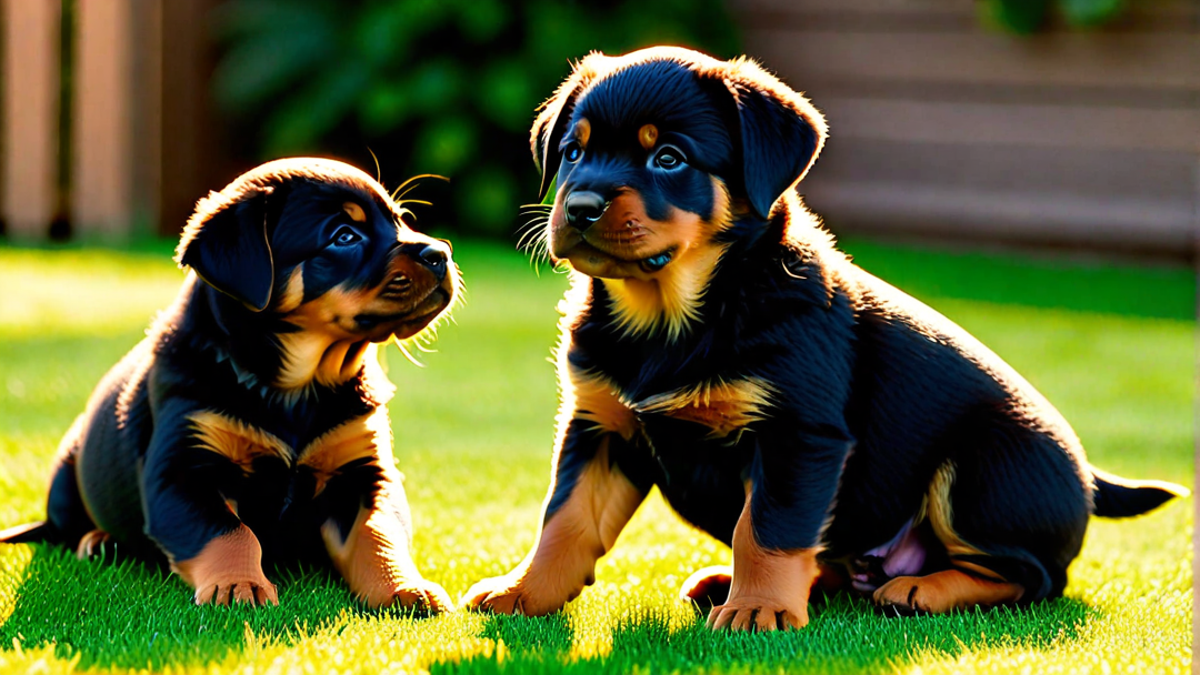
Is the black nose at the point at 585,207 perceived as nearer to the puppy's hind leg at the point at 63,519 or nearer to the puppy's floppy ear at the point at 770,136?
the puppy's floppy ear at the point at 770,136

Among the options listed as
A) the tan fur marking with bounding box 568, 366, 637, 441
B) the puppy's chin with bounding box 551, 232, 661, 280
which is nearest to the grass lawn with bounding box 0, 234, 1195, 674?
the tan fur marking with bounding box 568, 366, 637, 441

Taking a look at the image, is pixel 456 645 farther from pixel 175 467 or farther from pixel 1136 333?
pixel 1136 333

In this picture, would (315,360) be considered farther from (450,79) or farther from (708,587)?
(450,79)

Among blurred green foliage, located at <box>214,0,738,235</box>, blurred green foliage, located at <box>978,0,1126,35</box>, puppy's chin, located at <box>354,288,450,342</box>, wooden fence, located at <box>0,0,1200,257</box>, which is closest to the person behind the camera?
puppy's chin, located at <box>354,288,450,342</box>

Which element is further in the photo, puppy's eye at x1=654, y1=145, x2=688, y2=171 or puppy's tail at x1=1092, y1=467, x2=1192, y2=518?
puppy's tail at x1=1092, y1=467, x2=1192, y2=518

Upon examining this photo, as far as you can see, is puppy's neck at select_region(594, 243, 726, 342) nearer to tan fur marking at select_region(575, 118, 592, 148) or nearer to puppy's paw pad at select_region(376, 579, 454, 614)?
tan fur marking at select_region(575, 118, 592, 148)

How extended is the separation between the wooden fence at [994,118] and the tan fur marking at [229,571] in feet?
27.0

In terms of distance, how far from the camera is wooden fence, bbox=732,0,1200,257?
32.8 feet

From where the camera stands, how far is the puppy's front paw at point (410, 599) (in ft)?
9.90

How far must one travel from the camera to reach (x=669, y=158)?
2.98m

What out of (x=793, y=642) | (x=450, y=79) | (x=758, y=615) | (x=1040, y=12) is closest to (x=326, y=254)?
(x=758, y=615)

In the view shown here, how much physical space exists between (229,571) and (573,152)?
1199 millimetres

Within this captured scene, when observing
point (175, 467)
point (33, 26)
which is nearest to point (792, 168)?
point (175, 467)

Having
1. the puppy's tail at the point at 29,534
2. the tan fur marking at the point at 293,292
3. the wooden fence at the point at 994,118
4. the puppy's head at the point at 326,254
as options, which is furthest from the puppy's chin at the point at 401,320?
the wooden fence at the point at 994,118
